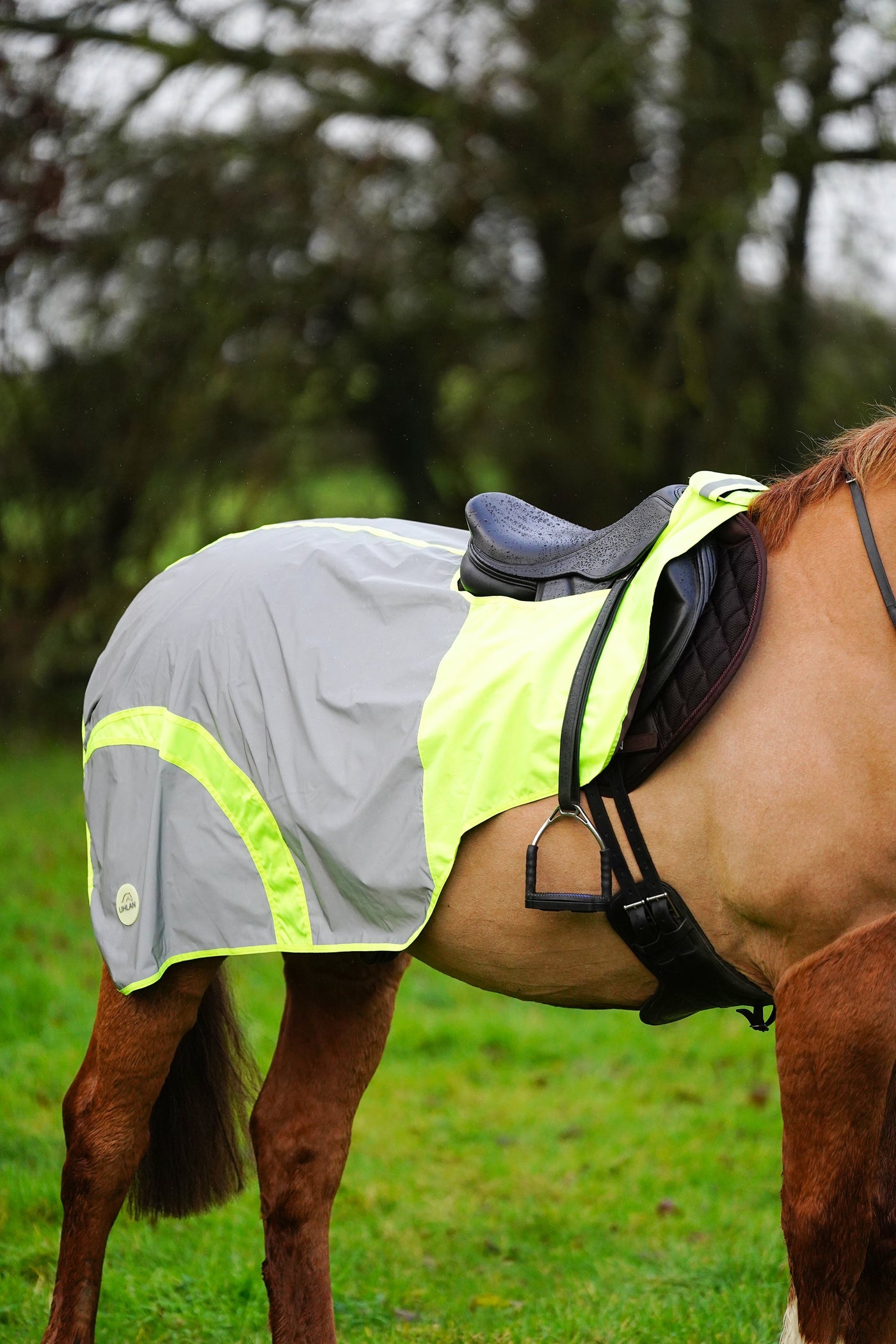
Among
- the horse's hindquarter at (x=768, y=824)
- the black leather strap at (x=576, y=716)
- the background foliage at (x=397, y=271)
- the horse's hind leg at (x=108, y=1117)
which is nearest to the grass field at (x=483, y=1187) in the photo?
the horse's hind leg at (x=108, y=1117)

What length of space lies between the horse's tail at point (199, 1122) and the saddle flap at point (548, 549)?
113cm

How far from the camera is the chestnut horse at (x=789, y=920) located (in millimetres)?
1872

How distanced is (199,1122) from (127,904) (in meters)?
0.66

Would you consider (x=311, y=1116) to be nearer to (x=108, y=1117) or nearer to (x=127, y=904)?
(x=108, y=1117)

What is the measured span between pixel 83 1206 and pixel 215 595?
1.27 m

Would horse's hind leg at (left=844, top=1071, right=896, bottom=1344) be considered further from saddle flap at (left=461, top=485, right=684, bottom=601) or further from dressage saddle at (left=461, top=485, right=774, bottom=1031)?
saddle flap at (left=461, top=485, right=684, bottom=601)

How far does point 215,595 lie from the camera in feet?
8.18

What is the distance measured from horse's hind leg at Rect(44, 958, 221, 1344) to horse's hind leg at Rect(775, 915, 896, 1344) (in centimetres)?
117

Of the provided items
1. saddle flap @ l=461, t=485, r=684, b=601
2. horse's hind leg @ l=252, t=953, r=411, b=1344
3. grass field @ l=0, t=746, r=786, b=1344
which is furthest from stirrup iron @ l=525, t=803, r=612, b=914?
grass field @ l=0, t=746, r=786, b=1344

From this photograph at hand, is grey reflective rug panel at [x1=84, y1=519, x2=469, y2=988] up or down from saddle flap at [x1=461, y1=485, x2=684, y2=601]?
down

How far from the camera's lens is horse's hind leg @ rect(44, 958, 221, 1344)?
8.04 feet

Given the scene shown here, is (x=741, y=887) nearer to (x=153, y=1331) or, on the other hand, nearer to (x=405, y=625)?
(x=405, y=625)

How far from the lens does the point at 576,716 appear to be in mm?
2021

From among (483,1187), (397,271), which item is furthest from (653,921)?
(397,271)
